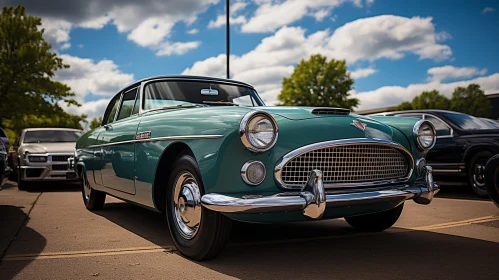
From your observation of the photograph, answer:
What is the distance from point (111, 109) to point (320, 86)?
126ft

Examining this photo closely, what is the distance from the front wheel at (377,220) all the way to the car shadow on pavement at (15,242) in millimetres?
2875

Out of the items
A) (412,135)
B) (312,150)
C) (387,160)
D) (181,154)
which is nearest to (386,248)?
(387,160)

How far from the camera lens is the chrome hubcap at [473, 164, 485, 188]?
7219 millimetres

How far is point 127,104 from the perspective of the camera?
5.21 metres

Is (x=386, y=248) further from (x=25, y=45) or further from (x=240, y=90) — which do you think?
(x=25, y=45)

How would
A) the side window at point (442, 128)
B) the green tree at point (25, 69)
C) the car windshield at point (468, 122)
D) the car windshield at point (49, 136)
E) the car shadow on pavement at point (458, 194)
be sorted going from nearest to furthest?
1. the car shadow on pavement at point (458, 194)
2. the car windshield at point (468, 122)
3. the side window at point (442, 128)
4. the car windshield at point (49, 136)
5. the green tree at point (25, 69)

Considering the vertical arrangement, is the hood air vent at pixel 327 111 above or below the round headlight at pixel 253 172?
above

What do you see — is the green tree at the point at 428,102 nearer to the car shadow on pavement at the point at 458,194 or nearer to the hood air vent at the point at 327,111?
the car shadow on pavement at the point at 458,194

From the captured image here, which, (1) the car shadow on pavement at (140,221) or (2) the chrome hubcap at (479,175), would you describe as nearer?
(1) the car shadow on pavement at (140,221)

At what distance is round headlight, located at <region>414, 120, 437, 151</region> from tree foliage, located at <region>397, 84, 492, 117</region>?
170 feet

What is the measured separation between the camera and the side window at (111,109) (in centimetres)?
573

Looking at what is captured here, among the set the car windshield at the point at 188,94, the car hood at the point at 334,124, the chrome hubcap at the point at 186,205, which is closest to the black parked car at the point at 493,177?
the car hood at the point at 334,124

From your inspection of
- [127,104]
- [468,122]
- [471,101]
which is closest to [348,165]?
[127,104]

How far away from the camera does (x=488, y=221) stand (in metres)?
4.83
